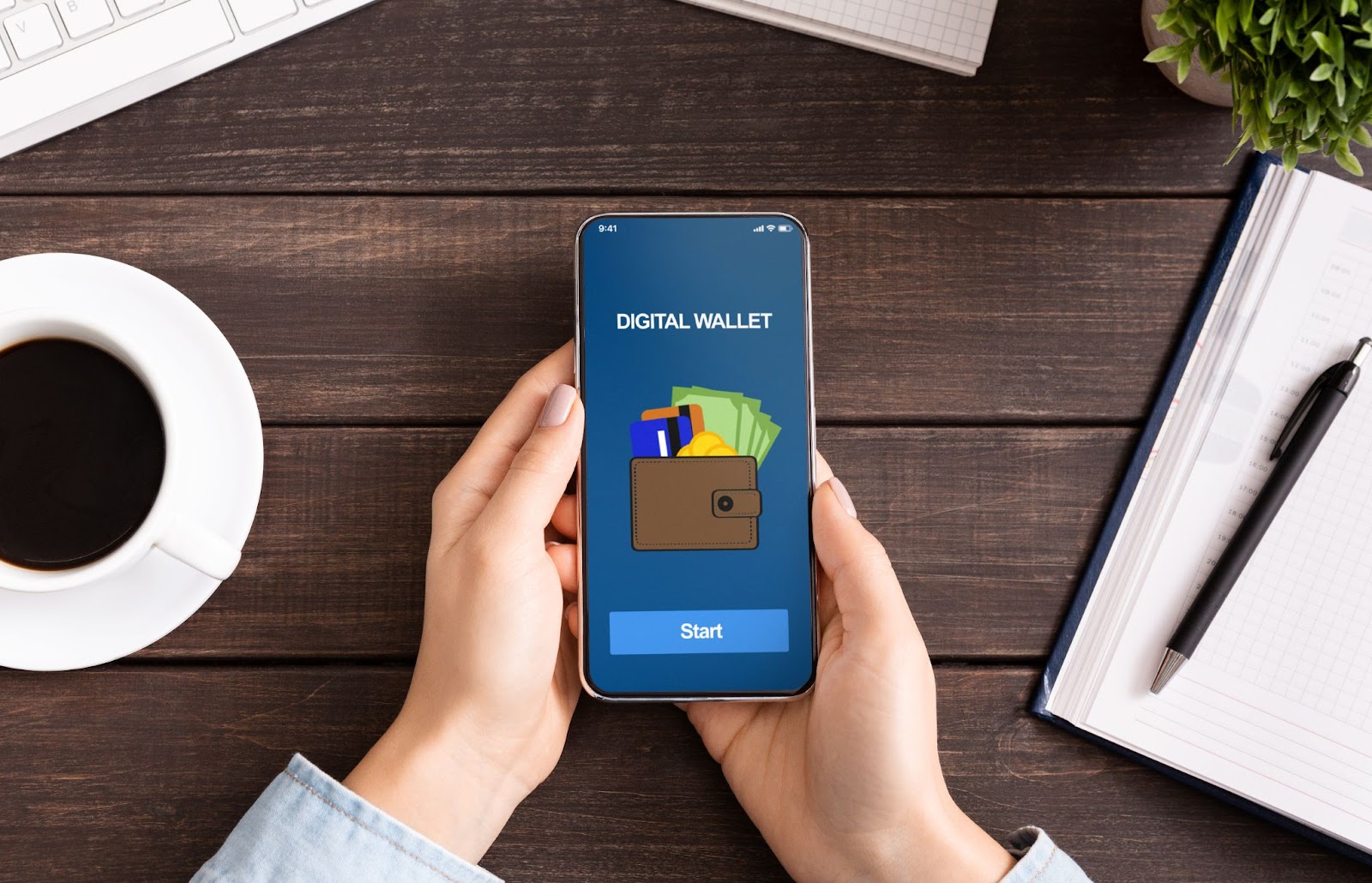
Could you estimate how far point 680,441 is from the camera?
72cm

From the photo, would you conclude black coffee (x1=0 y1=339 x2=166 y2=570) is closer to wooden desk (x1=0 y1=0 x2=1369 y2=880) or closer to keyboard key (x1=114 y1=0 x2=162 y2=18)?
wooden desk (x1=0 y1=0 x2=1369 y2=880)

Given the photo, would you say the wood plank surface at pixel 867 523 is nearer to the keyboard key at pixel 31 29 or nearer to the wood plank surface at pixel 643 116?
Result: the wood plank surface at pixel 643 116

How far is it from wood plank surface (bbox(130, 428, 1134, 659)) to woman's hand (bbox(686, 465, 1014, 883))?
0.08m

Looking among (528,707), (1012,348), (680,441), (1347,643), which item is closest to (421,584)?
(528,707)

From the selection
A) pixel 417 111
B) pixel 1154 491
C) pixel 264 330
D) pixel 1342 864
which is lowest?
pixel 1342 864

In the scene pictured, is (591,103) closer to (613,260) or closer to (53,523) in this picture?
(613,260)

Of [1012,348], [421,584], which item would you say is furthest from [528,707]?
[1012,348]

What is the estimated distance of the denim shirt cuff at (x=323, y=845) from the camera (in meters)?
0.64

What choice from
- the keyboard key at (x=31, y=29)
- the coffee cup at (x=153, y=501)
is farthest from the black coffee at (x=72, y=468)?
the keyboard key at (x=31, y=29)

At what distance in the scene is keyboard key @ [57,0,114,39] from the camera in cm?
69

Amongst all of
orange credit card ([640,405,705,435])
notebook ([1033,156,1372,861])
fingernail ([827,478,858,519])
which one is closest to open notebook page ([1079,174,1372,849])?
notebook ([1033,156,1372,861])

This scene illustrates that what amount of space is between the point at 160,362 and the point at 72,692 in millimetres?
287

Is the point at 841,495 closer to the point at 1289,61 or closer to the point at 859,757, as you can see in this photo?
the point at 859,757

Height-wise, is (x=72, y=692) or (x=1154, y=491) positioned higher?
(x=1154, y=491)
